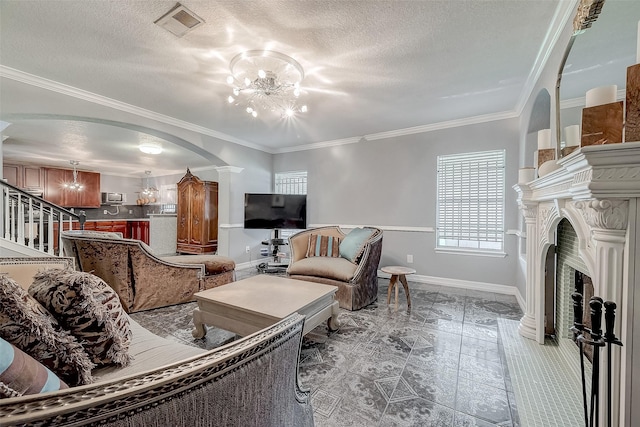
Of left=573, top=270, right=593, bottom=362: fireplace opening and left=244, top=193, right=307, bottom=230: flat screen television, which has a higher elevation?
left=244, top=193, right=307, bottom=230: flat screen television

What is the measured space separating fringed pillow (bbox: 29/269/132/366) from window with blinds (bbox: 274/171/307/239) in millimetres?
4462

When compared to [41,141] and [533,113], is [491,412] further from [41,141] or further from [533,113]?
[41,141]

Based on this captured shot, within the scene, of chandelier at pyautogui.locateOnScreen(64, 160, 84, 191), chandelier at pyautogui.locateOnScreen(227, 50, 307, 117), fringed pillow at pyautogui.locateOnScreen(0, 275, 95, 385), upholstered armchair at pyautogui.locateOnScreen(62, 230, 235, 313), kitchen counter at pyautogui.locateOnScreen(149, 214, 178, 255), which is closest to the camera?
fringed pillow at pyautogui.locateOnScreen(0, 275, 95, 385)

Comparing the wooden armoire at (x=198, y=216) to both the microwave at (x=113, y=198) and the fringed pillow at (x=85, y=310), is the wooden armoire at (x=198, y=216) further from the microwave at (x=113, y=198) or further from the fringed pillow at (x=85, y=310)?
the fringed pillow at (x=85, y=310)

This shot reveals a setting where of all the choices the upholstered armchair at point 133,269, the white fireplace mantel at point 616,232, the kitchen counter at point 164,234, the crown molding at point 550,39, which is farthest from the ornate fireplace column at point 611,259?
the kitchen counter at point 164,234

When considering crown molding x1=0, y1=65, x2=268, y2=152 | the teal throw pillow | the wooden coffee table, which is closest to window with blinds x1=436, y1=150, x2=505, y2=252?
the teal throw pillow

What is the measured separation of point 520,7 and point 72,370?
9.96 feet

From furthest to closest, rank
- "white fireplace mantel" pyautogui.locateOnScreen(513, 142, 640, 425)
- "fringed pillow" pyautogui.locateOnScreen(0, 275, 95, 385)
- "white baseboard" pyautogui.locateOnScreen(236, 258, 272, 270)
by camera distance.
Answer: "white baseboard" pyautogui.locateOnScreen(236, 258, 272, 270)
"white fireplace mantel" pyautogui.locateOnScreen(513, 142, 640, 425)
"fringed pillow" pyautogui.locateOnScreen(0, 275, 95, 385)

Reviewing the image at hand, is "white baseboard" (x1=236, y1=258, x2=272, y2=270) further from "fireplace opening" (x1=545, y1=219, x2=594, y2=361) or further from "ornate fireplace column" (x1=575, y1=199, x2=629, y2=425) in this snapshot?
"ornate fireplace column" (x1=575, y1=199, x2=629, y2=425)

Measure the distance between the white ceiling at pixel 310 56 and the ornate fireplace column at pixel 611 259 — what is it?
2.35ft

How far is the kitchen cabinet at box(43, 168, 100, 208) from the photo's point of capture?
22.0 ft

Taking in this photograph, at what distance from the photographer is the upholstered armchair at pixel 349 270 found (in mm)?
2988

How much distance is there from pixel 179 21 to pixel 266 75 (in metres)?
0.76

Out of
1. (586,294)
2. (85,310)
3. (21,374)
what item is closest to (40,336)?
(85,310)
